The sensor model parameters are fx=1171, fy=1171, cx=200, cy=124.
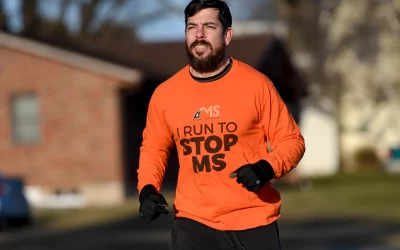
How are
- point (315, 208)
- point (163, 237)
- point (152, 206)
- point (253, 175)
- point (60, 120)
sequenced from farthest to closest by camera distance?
point (60, 120)
point (315, 208)
point (163, 237)
point (152, 206)
point (253, 175)

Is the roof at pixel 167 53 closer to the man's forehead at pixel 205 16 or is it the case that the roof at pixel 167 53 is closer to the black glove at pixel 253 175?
the man's forehead at pixel 205 16

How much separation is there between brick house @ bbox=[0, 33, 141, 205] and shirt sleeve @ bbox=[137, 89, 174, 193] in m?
22.1

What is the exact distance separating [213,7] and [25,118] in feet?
78.0

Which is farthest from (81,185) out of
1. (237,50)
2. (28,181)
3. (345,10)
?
(345,10)

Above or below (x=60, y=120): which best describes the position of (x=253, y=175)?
below

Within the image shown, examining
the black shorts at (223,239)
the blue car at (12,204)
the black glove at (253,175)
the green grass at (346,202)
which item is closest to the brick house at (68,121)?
the green grass at (346,202)

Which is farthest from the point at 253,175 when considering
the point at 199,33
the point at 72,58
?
the point at 72,58

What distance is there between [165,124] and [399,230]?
14155mm

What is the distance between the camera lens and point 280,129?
6.32m

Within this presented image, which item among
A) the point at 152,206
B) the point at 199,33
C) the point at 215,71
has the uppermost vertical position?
the point at 199,33

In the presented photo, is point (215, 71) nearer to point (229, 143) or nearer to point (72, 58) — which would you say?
point (229, 143)

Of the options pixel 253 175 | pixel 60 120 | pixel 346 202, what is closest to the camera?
pixel 253 175

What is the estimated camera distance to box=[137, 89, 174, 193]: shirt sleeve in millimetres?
6508

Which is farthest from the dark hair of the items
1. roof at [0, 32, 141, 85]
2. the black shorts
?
roof at [0, 32, 141, 85]
